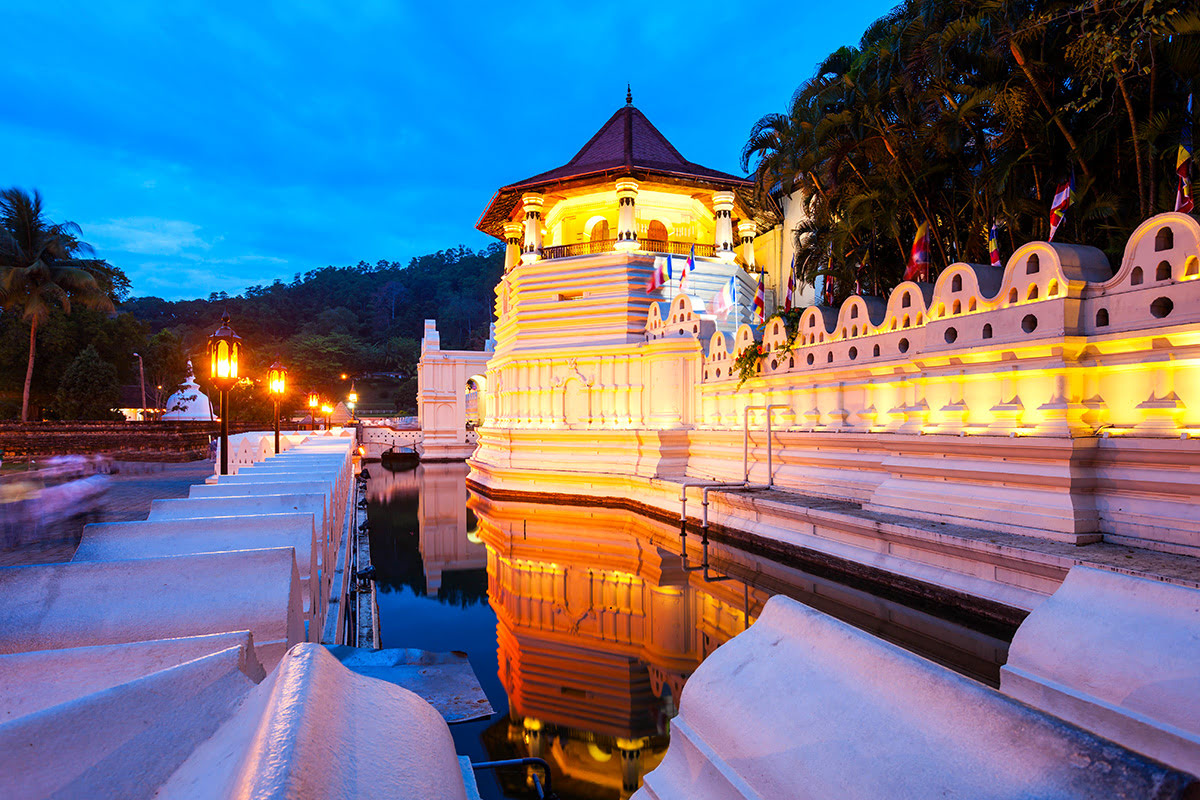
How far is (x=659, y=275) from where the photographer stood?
1647 cm

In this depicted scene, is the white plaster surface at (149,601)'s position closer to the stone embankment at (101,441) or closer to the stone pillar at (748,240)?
the stone embankment at (101,441)

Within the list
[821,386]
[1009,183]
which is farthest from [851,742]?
[1009,183]

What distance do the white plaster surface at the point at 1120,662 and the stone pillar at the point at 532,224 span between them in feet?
57.7

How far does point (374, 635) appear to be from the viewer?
244 inches

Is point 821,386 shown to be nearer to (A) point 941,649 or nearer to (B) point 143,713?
(A) point 941,649

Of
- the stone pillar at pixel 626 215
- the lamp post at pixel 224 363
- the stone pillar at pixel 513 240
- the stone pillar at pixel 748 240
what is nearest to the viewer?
the lamp post at pixel 224 363

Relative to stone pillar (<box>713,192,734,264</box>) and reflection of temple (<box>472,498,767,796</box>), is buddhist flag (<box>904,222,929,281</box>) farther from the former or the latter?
stone pillar (<box>713,192,734,264</box>)

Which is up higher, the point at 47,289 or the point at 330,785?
the point at 47,289

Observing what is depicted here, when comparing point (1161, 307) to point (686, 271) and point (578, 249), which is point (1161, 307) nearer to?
point (686, 271)

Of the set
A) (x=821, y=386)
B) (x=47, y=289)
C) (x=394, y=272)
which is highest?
(x=394, y=272)

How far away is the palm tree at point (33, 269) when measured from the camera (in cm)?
2264

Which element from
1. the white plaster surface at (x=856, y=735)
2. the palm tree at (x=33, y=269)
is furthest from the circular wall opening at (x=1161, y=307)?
the palm tree at (x=33, y=269)

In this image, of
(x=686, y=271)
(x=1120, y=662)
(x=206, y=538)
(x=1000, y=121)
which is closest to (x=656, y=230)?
(x=686, y=271)

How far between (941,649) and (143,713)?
563 centimetres
